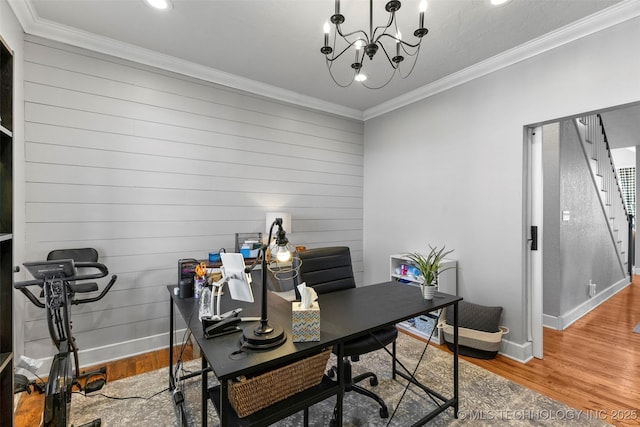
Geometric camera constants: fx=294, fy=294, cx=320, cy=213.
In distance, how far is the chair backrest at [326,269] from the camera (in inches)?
82.9

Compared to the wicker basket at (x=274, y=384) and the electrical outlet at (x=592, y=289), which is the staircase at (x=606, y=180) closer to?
the electrical outlet at (x=592, y=289)

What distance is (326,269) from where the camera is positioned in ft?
7.27

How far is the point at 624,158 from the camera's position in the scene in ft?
24.5

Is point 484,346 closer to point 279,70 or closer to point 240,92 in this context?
point 279,70

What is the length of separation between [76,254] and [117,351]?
3.13ft

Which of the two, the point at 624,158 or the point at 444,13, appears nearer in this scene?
the point at 444,13

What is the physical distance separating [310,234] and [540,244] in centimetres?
243

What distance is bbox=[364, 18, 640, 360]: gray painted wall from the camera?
2262 millimetres

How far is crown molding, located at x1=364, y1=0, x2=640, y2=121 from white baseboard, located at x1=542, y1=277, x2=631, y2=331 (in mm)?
2867

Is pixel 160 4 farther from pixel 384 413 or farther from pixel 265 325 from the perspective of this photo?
pixel 384 413

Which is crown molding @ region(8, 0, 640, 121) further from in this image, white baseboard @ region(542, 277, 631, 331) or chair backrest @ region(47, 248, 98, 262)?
white baseboard @ region(542, 277, 631, 331)

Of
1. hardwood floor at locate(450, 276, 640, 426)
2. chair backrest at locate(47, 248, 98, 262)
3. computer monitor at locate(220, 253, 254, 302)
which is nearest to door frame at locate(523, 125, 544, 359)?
hardwood floor at locate(450, 276, 640, 426)

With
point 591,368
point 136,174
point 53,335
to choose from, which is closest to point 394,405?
point 591,368

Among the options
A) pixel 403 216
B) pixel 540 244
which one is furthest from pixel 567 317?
pixel 403 216
